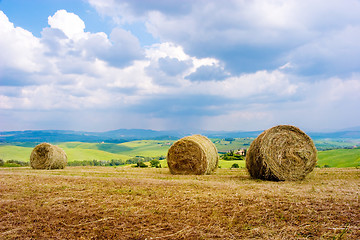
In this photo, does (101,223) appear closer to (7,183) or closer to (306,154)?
(7,183)

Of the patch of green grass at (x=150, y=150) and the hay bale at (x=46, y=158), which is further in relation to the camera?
the patch of green grass at (x=150, y=150)

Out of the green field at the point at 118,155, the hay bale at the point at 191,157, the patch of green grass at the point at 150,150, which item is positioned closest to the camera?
the hay bale at the point at 191,157

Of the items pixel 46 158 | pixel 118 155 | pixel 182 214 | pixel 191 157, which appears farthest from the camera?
pixel 118 155

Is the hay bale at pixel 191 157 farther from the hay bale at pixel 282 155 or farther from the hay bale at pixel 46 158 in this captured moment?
the hay bale at pixel 46 158

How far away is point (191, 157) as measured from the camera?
1672 centimetres

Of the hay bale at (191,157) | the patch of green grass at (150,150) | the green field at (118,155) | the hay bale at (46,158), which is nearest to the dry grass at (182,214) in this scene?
the hay bale at (191,157)

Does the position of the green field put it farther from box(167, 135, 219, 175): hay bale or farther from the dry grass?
the dry grass

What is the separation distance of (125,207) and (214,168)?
1122 cm

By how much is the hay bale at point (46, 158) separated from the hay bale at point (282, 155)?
56.0 ft

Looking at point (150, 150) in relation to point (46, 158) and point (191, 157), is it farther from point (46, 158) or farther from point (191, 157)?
point (191, 157)

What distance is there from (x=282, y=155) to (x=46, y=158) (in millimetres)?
19247

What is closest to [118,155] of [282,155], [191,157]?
[191,157]

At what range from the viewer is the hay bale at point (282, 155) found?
1312 centimetres

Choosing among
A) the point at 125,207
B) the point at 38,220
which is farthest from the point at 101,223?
the point at 38,220
